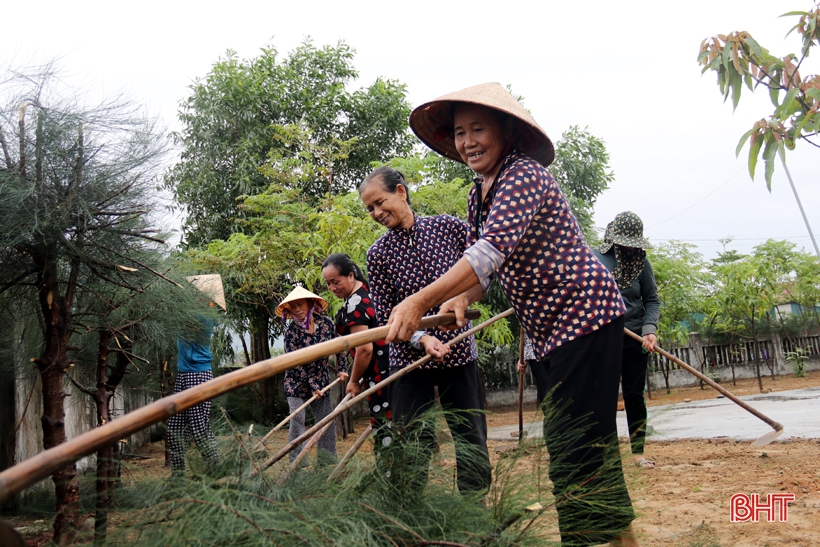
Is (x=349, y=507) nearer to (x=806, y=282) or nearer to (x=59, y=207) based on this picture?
(x=59, y=207)

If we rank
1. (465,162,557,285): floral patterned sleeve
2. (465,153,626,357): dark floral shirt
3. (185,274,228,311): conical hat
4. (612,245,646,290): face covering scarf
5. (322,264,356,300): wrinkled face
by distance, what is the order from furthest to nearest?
(185,274,228,311): conical hat → (612,245,646,290): face covering scarf → (322,264,356,300): wrinkled face → (465,153,626,357): dark floral shirt → (465,162,557,285): floral patterned sleeve

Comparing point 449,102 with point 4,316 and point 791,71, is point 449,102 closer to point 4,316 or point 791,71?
point 791,71

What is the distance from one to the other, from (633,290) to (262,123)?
35.3ft

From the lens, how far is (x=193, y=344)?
5434 mm

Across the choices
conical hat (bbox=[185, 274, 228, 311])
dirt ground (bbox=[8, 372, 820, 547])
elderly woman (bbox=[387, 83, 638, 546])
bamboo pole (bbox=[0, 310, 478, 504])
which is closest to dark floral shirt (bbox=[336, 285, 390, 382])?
dirt ground (bbox=[8, 372, 820, 547])

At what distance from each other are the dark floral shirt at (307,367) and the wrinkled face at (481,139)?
3374mm

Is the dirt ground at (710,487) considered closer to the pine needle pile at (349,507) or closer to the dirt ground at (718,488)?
the dirt ground at (718,488)

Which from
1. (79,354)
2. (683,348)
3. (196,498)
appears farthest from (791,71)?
(683,348)

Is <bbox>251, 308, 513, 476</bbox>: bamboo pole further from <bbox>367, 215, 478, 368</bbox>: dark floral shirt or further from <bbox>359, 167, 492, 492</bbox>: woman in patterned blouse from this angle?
<bbox>367, 215, 478, 368</bbox>: dark floral shirt

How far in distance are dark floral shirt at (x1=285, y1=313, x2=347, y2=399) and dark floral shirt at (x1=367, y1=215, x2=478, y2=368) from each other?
85.1 inches

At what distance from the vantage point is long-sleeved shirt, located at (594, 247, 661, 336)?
5.05 metres

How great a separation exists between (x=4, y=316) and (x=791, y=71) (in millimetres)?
4190

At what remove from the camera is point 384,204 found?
10.9 feet

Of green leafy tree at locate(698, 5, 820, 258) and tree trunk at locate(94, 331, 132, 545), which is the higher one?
green leafy tree at locate(698, 5, 820, 258)
